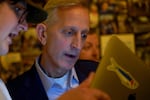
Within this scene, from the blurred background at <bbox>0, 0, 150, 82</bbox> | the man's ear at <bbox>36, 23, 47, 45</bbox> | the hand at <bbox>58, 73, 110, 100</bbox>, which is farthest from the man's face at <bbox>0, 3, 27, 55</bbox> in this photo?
the blurred background at <bbox>0, 0, 150, 82</bbox>

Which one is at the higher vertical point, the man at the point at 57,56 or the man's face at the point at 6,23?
the man's face at the point at 6,23

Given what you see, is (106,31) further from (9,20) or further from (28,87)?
(9,20)

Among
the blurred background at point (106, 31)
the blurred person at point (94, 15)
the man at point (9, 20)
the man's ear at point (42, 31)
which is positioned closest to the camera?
the man at point (9, 20)

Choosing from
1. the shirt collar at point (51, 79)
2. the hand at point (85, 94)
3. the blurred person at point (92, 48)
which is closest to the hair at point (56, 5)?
the shirt collar at point (51, 79)

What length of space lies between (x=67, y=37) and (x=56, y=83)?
0.20 meters

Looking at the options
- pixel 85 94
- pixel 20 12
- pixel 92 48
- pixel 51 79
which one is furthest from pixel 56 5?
pixel 92 48

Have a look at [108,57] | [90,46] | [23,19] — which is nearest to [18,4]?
[23,19]

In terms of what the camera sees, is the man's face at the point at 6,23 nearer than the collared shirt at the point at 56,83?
Yes

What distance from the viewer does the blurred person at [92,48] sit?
6.87ft

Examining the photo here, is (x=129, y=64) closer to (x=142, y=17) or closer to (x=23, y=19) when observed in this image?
(x=23, y=19)

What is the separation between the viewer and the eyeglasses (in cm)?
98

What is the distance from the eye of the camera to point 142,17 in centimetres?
269

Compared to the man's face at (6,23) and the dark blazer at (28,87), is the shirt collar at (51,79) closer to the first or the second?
the dark blazer at (28,87)

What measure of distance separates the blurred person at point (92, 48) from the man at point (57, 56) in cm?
58
